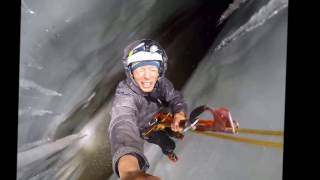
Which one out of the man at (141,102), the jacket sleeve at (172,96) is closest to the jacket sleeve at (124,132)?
the man at (141,102)

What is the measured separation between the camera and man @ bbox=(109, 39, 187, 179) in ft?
5.00

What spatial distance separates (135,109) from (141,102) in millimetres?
29

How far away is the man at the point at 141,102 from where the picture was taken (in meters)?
1.53

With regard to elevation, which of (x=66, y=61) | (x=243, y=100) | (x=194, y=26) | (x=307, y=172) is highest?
(x=194, y=26)

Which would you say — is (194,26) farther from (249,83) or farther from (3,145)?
(3,145)

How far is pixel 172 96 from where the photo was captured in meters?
1.55

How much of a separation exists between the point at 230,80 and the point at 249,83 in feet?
0.20

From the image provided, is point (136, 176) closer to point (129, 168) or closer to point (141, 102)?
point (129, 168)

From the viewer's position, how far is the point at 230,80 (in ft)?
5.09

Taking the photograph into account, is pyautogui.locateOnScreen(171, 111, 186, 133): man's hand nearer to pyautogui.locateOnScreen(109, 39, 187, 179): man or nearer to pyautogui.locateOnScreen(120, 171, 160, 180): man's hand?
pyautogui.locateOnScreen(109, 39, 187, 179): man

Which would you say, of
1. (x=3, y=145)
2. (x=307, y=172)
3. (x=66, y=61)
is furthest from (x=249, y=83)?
(x=3, y=145)

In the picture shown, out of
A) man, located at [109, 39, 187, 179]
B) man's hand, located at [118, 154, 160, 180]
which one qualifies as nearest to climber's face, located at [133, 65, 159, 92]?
man, located at [109, 39, 187, 179]

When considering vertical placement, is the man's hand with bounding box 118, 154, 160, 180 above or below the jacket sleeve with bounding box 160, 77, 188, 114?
below

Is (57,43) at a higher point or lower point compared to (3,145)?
higher
